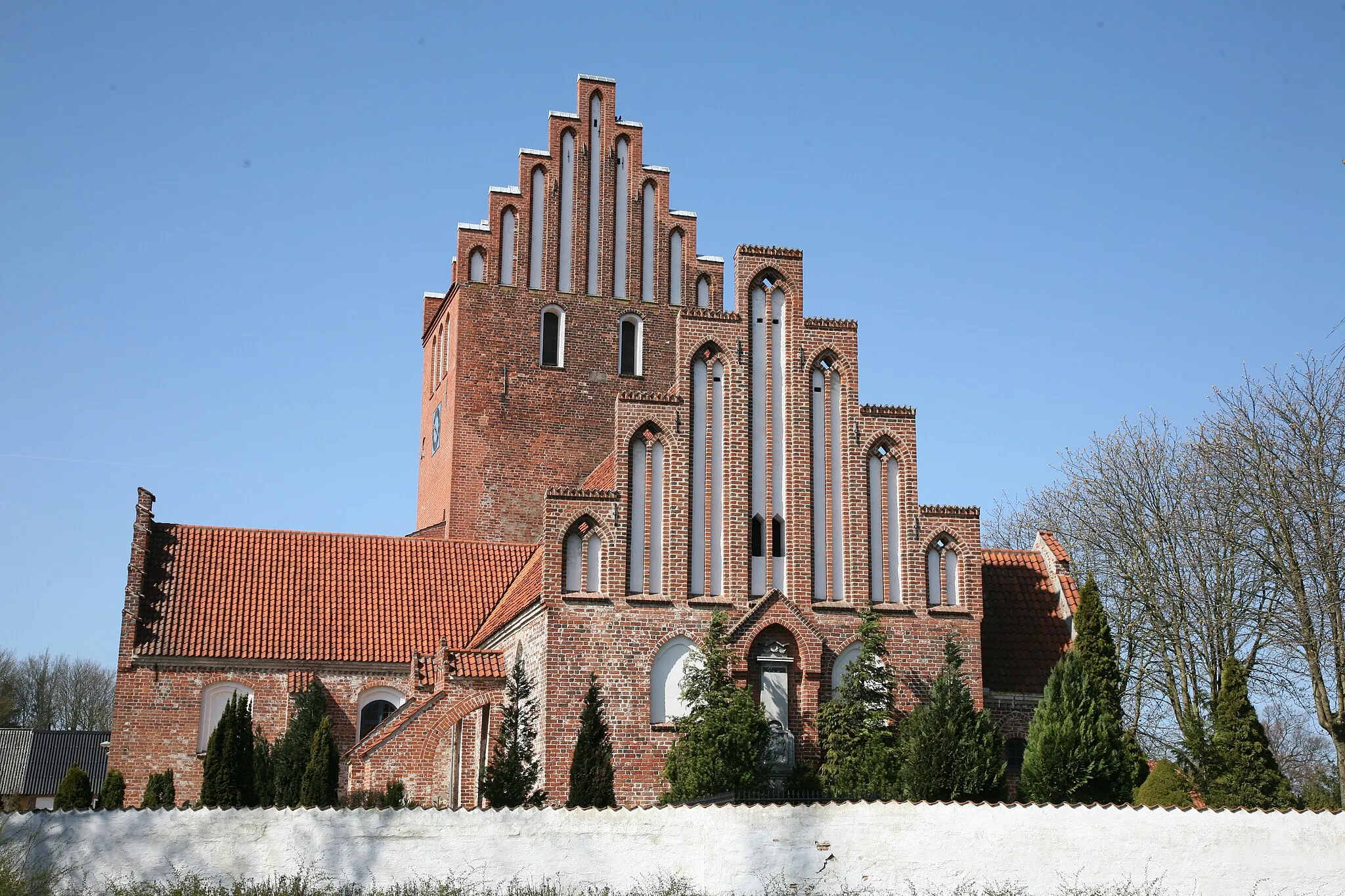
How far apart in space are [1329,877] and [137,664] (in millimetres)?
23731

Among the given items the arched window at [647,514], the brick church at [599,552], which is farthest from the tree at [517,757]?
the arched window at [647,514]

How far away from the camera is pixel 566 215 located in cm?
3747

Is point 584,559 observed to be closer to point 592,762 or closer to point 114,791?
point 592,762

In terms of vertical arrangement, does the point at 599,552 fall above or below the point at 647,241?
below

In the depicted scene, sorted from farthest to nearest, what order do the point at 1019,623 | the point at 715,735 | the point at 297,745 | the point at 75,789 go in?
the point at 75,789
the point at 297,745
the point at 1019,623
the point at 715,735

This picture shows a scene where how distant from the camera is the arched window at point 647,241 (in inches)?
1481

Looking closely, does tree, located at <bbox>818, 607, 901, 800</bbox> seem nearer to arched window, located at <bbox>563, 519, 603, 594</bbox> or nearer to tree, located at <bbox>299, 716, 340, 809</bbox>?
arched window, located at <bbox>563, 519, 603, 594</bbox>

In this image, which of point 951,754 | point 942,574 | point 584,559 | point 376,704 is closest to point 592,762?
point 584,559

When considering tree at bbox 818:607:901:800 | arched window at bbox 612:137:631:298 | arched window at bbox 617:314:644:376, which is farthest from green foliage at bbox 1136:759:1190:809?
arched window at bbox 612:137:631:298

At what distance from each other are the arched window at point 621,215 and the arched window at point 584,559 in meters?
13.9

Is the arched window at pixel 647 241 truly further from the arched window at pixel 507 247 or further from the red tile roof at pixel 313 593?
the red tile roof at pixel 313 593

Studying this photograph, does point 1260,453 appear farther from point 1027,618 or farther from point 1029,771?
point 1029,771

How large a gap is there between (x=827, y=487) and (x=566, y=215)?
14.7m

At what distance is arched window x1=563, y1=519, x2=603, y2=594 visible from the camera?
2434cm
